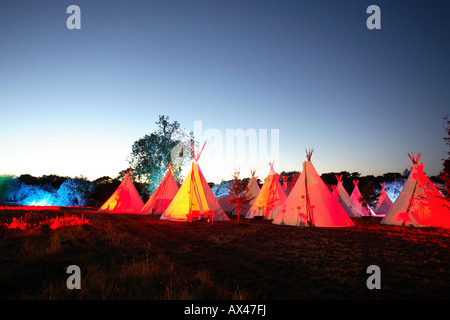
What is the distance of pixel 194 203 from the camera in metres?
15.0

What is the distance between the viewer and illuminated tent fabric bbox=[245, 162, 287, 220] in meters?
18.2

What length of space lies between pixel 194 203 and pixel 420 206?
12.6m

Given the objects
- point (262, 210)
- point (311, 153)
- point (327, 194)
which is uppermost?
point (311, 153)

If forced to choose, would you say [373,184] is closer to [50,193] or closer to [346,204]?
[346,204]

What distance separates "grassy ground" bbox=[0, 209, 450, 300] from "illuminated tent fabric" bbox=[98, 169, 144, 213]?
A: 14200mm

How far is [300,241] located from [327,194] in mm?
5693

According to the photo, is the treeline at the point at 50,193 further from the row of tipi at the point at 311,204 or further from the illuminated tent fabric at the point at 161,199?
the row of tipi at the point at 311,204

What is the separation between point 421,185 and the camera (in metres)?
14.0

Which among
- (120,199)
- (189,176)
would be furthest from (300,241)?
(120,199)

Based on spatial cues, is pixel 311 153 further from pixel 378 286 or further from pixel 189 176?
pixel 378 286

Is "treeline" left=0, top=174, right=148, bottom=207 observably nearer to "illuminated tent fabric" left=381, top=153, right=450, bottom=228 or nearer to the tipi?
the tipi

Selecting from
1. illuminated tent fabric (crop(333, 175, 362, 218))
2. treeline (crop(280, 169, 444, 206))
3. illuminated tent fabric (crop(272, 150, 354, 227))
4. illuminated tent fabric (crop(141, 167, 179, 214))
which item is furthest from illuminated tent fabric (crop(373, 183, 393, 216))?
illuminated tent fabric (crop(141, 167, 179, 214))

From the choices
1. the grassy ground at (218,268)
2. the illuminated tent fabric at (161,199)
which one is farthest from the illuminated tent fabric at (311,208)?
the illuminated tent fabric at (161,199)

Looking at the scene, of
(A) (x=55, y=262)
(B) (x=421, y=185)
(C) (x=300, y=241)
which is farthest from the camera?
(B) (x=421, y=185)
